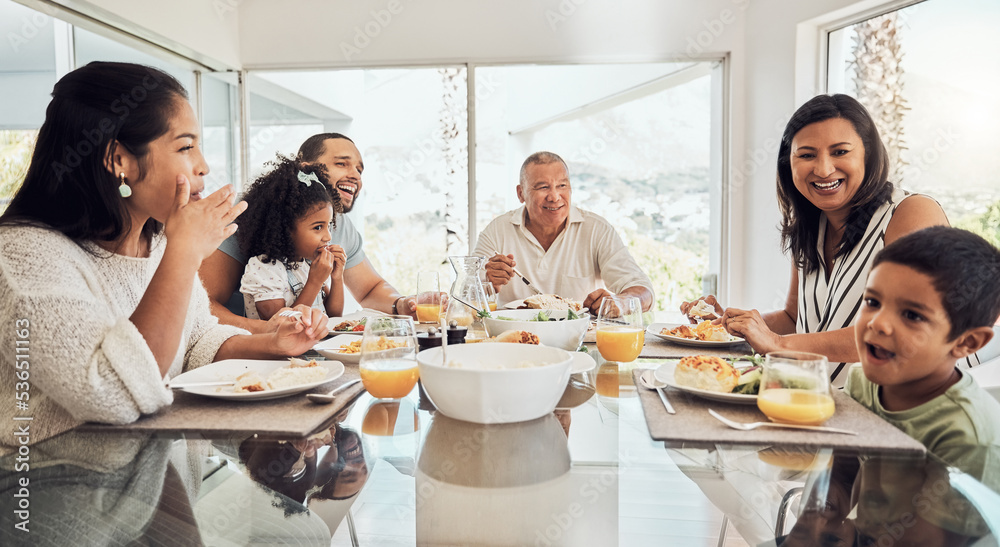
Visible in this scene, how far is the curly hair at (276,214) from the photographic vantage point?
2383mm

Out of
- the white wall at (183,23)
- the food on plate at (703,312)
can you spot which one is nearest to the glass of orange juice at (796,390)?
the food on plate at (703,312)

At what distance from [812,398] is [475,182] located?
3818 millimetres

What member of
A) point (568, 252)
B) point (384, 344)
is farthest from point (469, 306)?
point (568, 252)

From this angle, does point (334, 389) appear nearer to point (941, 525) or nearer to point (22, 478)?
point (22, 478)

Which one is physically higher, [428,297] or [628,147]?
[628,147]

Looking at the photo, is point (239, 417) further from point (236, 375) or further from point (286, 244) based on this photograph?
point (286, 244)

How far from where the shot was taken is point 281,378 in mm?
1264

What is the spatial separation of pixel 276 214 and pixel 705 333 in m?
1.55

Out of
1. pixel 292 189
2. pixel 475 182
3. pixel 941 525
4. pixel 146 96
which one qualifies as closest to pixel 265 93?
pixel 475 182

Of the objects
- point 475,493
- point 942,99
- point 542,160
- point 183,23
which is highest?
point 183,23

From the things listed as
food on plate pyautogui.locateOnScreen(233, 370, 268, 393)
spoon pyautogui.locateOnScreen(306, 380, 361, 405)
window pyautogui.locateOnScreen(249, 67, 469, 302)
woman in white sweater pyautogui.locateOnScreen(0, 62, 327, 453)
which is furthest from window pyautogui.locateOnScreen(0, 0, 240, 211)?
spoon pyautogui.locateOnScreen(306, 380, 361, 405)

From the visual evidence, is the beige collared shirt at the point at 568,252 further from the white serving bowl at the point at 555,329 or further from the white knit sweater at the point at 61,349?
the white knit sweater at the point at 61,349

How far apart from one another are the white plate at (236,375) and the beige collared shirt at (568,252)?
1992 mm

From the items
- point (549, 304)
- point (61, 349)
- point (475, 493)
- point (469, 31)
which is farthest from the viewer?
point (469, 31)
